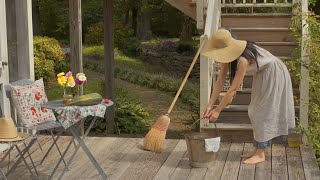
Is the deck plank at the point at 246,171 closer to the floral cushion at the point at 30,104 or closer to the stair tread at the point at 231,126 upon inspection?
the stair tread at the point at 231,126

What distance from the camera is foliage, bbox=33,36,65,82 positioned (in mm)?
13273

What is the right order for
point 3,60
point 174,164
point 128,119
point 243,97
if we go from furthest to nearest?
point 128,119
point 243,97
point 3,60
point 174,164

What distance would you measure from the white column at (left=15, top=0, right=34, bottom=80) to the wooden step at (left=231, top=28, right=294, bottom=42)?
2713mm

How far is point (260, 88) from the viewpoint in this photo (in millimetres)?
5855

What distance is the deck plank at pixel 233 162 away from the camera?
5.52m

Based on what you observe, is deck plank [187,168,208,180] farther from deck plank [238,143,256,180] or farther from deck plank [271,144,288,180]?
deck plank [271,144,288,180]

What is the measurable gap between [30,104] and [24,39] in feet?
5.17

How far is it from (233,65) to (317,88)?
53.5 inches

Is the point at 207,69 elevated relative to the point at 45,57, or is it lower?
elevated

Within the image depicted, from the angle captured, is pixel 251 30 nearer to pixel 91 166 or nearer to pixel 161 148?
pixel 161 148

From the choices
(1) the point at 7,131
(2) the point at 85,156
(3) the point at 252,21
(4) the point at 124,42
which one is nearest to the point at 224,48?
(2) the point at 85,156

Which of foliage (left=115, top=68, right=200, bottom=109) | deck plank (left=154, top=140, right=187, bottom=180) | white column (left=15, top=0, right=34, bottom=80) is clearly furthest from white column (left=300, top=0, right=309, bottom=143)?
foliage (left=115, top=68, right=200, bottom=109)

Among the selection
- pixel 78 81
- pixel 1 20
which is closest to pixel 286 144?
pixel 78 81

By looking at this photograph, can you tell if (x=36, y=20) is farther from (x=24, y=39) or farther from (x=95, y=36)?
(x=24, y=39)
